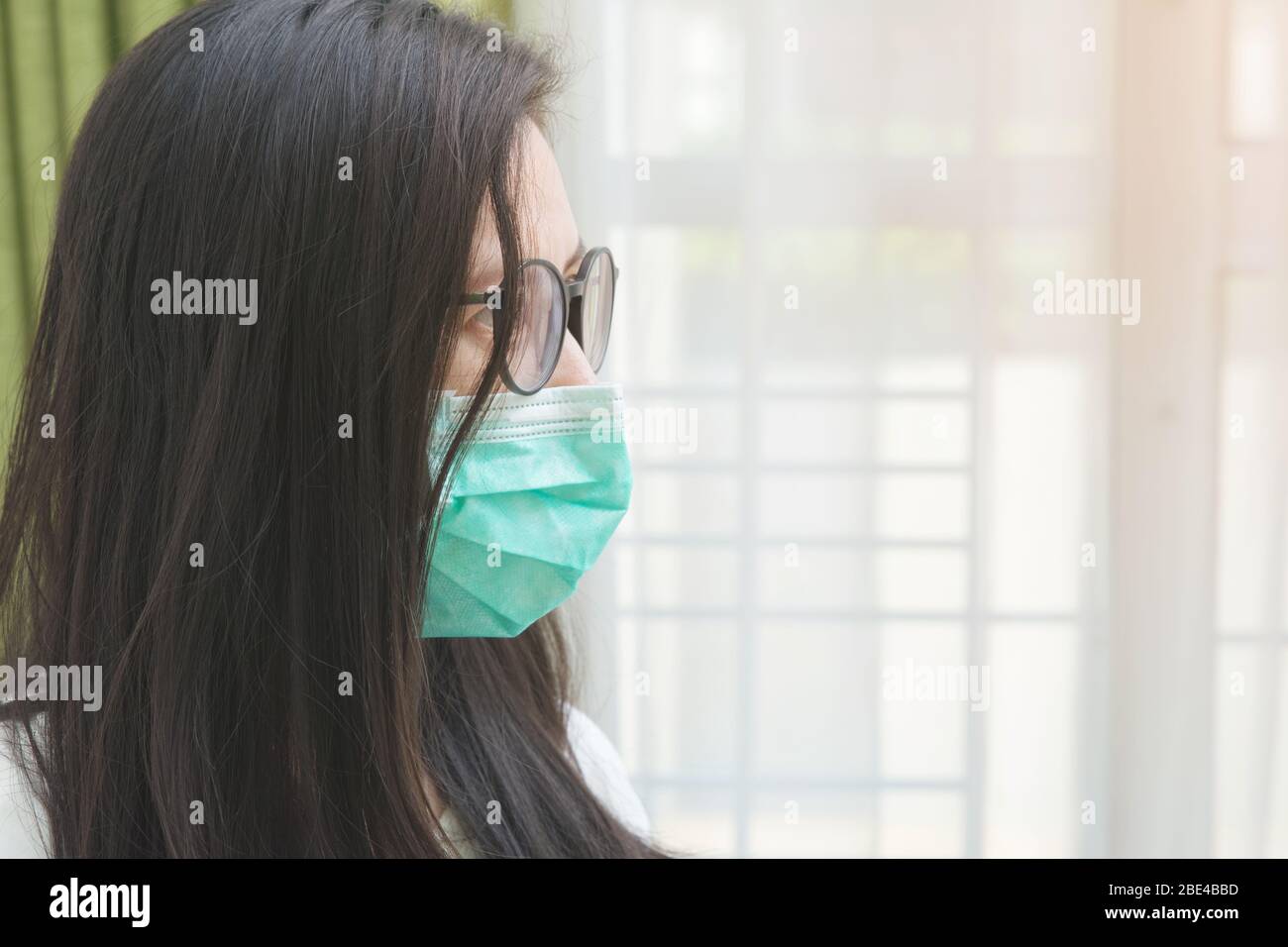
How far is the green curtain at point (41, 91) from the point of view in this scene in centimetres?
136

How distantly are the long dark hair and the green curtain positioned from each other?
2.48 ft

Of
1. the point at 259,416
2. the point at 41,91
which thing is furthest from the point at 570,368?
the point at 41,91

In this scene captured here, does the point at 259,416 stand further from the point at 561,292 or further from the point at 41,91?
the point at 41,91

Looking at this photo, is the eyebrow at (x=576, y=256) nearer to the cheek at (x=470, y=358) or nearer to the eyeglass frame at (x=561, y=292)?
the eyeglass frame at (x=561, y=292)

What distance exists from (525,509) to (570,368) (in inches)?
5.3

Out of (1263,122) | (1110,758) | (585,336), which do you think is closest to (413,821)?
(585,336)

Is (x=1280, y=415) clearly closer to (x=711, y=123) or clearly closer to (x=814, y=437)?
(x=814, y=437)

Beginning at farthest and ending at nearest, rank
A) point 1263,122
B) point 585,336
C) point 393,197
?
point 1263,122 → point 585,336 → point 393,197

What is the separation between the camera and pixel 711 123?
1481mm

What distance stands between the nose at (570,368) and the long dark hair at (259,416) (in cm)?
10

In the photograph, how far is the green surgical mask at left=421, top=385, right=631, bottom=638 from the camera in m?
0.78

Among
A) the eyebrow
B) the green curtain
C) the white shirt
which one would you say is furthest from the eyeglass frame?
the green curtain

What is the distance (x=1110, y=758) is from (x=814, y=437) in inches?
30.1

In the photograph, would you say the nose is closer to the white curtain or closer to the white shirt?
the white shirt
